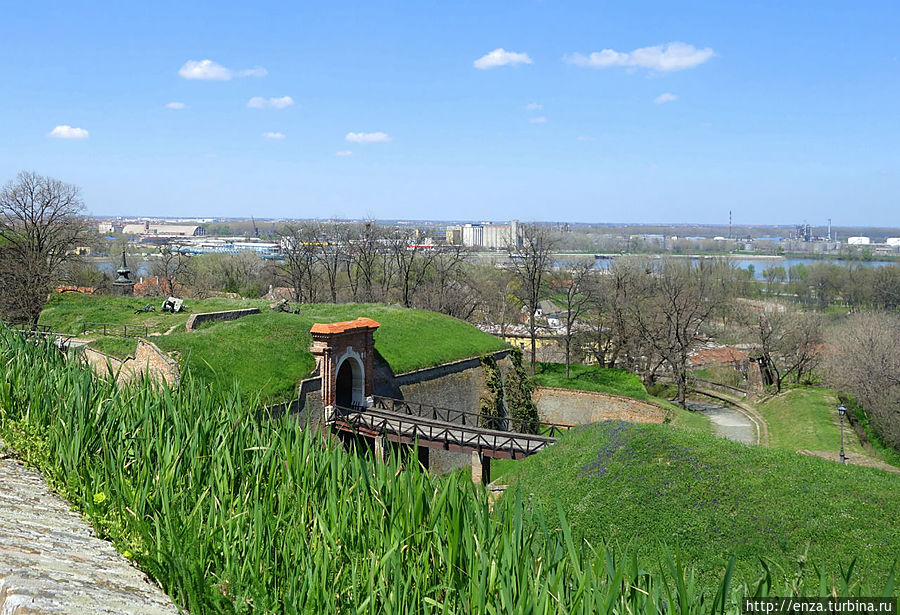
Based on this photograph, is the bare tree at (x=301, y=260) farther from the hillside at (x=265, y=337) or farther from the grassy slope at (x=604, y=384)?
the grassy slope at (x=604, y=384)

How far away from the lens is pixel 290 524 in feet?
16.8

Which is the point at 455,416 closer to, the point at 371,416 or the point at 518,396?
the point at 518,396

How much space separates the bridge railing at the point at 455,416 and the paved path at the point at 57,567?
13.7 m

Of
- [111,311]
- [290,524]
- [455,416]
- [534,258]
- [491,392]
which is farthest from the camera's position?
[534,258]

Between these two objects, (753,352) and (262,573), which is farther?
(753,352)

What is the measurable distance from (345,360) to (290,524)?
16152 mm

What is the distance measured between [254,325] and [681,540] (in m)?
13.8

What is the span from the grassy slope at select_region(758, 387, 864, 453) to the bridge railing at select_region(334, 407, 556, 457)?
919 cm

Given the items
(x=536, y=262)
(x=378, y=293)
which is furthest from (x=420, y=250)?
(x=536, y=262)

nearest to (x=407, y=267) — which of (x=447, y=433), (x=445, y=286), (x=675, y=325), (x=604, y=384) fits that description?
(x=445, y=286)

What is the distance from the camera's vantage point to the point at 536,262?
38.8 m

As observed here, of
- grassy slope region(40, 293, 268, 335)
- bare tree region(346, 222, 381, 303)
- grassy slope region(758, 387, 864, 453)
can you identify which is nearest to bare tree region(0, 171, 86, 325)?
grassy slope region(40, 293, 268, 335)

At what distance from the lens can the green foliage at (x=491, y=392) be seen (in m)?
27.2

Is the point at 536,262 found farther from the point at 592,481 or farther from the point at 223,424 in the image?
the point at 223,424
